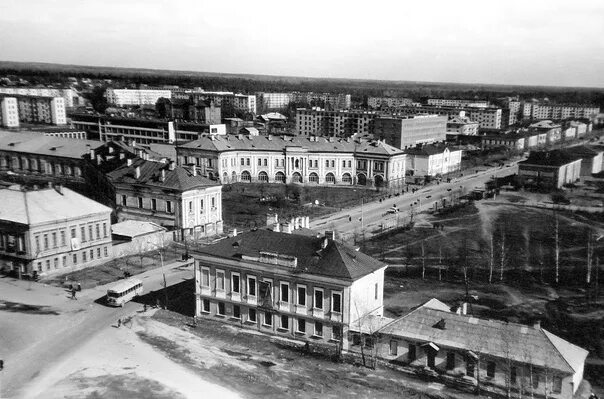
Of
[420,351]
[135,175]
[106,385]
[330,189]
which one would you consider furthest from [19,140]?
[420,351]

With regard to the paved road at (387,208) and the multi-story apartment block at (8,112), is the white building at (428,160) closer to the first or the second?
the paved road at (387,208)

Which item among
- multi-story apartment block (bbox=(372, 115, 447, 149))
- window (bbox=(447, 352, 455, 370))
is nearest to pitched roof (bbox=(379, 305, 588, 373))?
window (bbox=(447, 352, 455, 370))

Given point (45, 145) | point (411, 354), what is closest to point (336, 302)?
point (411, 354)

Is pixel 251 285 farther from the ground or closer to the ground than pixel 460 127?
farther from the ground

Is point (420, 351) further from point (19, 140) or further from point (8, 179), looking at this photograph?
point (19, 140)

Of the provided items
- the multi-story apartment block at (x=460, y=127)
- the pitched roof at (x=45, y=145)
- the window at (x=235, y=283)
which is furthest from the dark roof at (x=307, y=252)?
the multi-story apartment block at (x=460, y=127)

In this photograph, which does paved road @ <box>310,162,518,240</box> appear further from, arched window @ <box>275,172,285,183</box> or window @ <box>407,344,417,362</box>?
window @ <box>407,344,417,362</box>

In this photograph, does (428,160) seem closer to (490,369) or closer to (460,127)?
(460,127)
